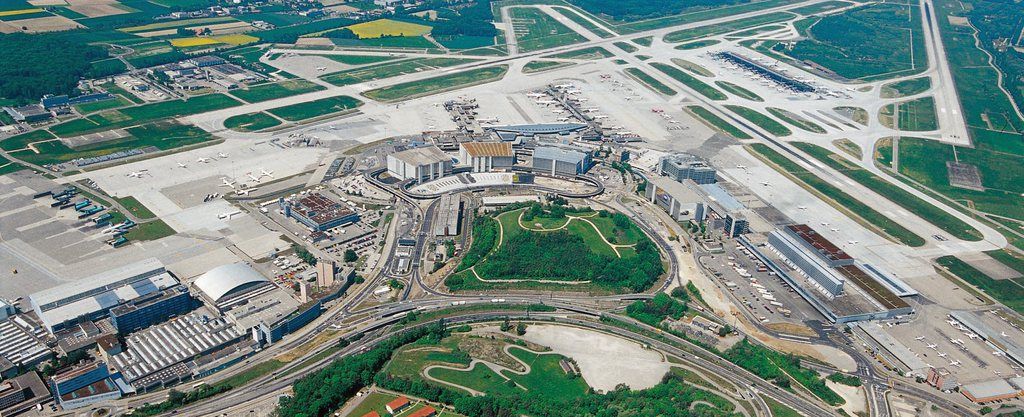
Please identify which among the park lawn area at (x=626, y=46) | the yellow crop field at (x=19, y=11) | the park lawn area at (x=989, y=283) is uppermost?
the yellow crop field at (x=19, y=11)

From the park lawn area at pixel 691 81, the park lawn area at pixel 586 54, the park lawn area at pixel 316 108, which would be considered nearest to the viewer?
the park lawn area at pixel 316 108

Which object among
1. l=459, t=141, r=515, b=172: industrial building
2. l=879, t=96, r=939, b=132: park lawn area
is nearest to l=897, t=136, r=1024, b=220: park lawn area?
l=879, t=96, r=939, b=132: park lawn area

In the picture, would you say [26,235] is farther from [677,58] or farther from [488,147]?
[677,58]

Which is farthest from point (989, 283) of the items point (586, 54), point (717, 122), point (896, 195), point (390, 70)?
point (390, 70)

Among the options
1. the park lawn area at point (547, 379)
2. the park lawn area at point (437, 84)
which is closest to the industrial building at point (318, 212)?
the park lawn area at point (547, 379)

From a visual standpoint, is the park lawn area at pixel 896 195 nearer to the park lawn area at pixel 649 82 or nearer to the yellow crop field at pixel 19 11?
the park lawn area at pixel 649 82

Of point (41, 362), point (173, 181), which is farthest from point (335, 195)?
point (41, 362)
